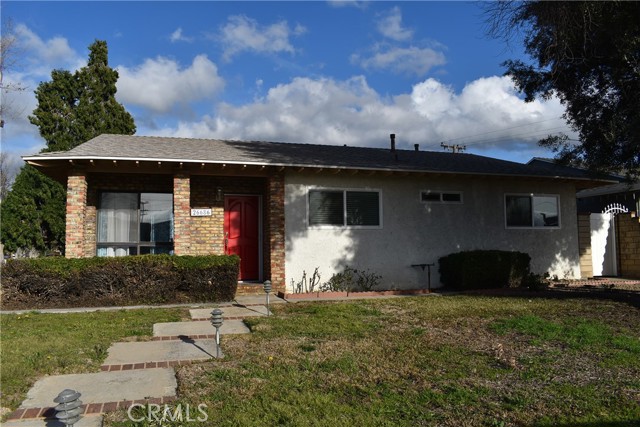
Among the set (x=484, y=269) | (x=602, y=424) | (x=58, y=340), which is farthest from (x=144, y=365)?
(x=484, y=269)

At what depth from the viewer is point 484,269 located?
40.2ft

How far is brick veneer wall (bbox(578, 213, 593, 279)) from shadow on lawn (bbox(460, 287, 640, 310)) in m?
2.68

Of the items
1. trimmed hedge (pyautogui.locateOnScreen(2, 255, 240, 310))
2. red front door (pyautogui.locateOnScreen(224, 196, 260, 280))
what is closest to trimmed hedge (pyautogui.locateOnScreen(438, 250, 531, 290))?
red front door (pyautogui.locateOnScreen(224, 196, 260, 280))

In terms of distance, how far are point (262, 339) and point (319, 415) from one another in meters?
2.81

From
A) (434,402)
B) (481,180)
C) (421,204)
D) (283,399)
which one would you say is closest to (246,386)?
(283,399)

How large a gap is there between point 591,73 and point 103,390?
10.8 metres

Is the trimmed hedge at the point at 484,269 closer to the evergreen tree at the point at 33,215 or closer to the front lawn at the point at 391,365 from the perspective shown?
the front lawn at the point at 391,365

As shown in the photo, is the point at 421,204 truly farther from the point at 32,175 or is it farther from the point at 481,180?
the point at 32,175

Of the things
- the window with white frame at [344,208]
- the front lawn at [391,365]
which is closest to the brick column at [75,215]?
the front lawn at [391,365]

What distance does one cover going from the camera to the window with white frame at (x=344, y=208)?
39.3 feet

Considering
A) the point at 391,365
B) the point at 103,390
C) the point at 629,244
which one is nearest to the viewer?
the point at 103,390

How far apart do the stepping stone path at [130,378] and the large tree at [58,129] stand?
45.1 feet

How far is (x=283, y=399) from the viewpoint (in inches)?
169

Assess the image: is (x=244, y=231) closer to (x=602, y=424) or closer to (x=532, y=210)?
(x=532, y=210)
